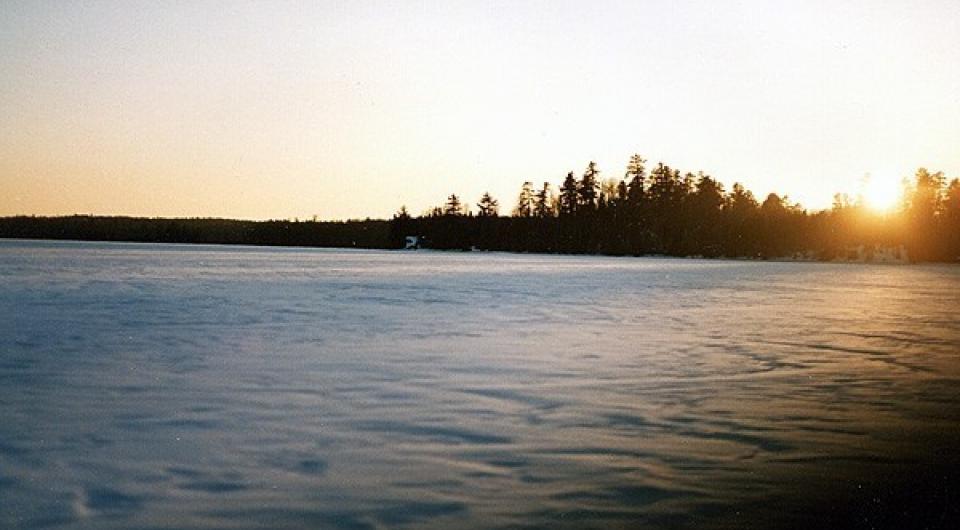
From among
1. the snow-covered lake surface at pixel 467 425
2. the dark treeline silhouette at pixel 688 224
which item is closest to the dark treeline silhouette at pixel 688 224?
the dark treeline silhouette at pixel 688 224

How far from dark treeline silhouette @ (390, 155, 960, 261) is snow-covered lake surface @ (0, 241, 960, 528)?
12206cm

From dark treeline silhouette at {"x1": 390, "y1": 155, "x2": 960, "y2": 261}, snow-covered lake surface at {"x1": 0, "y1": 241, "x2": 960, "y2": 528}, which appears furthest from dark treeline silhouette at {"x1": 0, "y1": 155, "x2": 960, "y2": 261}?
snow-covered lake surface at {"x1": 0, "y1": 241, "x2": 960, "y2": 528}

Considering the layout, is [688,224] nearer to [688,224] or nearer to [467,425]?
[688,224]

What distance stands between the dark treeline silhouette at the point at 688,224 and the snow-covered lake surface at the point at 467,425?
12206 centimetres

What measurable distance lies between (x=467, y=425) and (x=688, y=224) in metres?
147

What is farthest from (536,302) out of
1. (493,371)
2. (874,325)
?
Answer: (493,371)

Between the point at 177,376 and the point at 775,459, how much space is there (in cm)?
727

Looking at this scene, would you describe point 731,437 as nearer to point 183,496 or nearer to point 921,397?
point 921,397

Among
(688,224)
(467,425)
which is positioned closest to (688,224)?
(688,224)

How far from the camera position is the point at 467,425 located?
7.48 metres

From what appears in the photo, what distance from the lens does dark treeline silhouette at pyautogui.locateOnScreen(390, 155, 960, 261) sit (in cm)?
12506

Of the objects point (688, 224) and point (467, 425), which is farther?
point (688, 224)

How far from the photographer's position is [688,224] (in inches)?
5861

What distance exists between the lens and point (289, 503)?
514 cm
